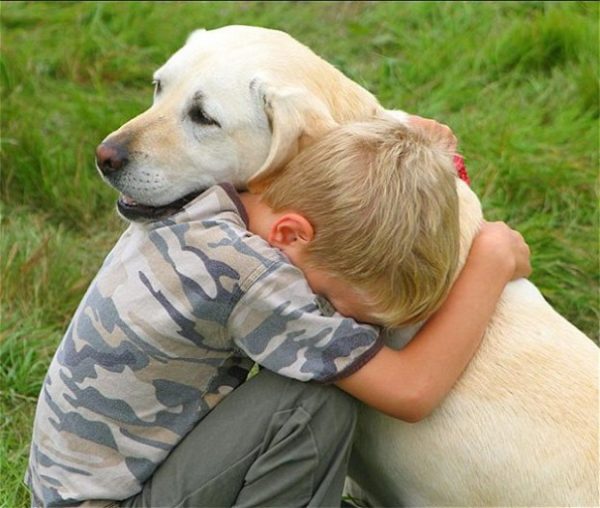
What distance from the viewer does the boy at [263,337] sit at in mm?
2406

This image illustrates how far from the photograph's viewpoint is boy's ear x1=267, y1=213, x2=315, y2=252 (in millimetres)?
2426

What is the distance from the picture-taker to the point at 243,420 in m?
2.54

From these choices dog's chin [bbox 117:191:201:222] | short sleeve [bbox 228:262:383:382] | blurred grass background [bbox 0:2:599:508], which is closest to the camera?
short sleeve [bbox 228:262:383:382]

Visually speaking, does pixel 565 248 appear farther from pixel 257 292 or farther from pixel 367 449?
pixel 257 292

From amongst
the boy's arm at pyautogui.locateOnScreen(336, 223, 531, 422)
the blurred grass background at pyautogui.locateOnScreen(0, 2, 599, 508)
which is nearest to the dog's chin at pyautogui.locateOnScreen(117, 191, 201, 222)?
the boy's arm at pyautogui.locateOnScreen(336, 223, 531, 422)

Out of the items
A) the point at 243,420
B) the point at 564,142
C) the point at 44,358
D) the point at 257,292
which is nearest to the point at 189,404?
the point at 243,420

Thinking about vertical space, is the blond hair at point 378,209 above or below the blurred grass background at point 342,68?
above

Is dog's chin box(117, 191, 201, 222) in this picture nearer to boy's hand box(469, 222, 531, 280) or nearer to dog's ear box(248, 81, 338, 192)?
dog's ear box(248, 81, 338, 192)

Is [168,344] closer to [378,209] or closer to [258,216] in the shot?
[258,216]

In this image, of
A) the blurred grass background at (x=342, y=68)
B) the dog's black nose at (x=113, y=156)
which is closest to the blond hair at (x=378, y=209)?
the dog's black nose at (x=113, y=156)

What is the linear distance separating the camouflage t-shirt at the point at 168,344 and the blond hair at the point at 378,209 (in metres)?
0.09

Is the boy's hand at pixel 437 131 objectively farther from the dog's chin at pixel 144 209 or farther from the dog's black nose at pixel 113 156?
the dog's black nose at pixel 113 156

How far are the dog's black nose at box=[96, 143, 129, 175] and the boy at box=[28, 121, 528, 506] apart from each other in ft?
0.47

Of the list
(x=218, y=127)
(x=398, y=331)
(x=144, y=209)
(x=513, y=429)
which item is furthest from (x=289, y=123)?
(x=513, y=429)
